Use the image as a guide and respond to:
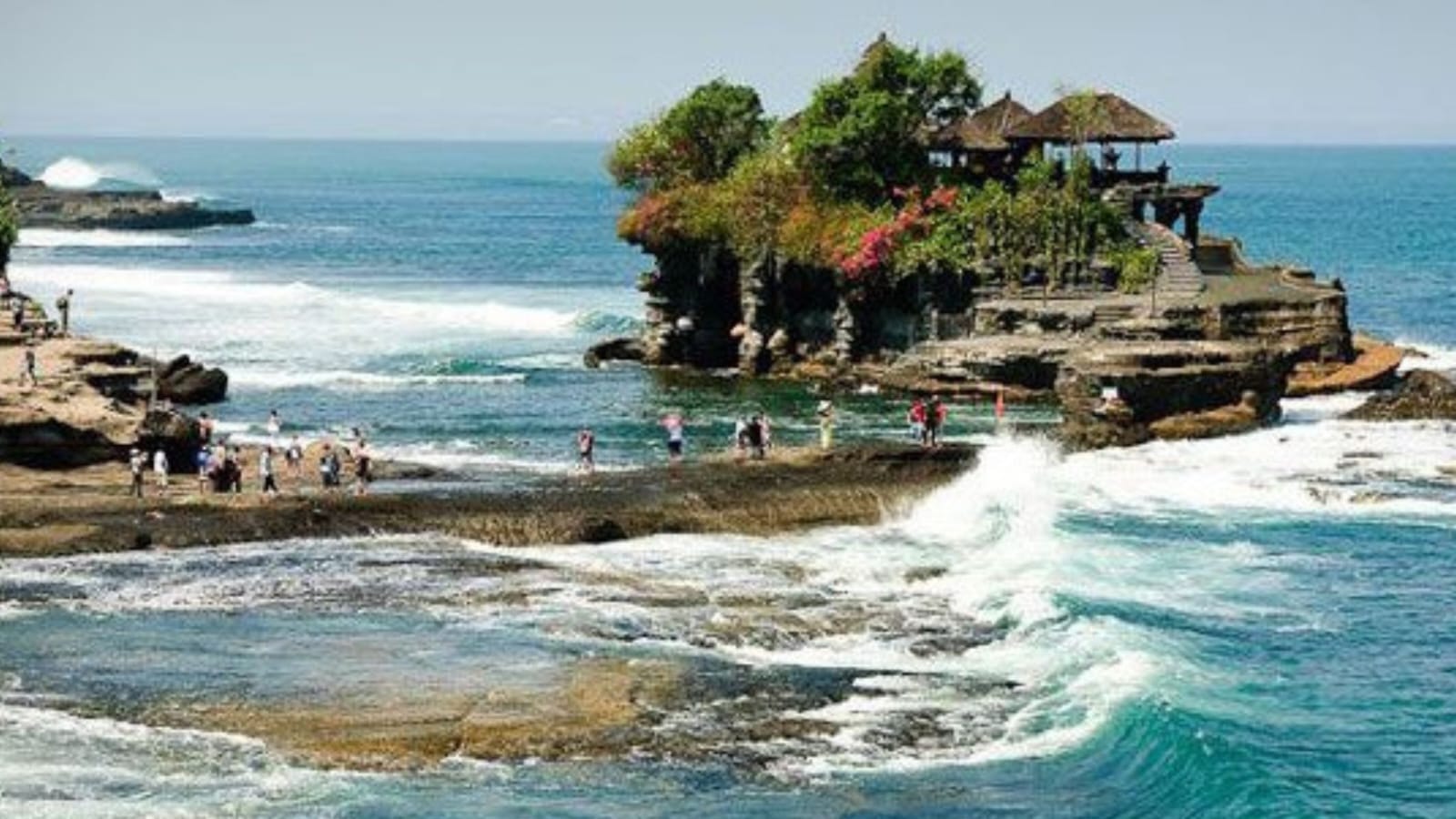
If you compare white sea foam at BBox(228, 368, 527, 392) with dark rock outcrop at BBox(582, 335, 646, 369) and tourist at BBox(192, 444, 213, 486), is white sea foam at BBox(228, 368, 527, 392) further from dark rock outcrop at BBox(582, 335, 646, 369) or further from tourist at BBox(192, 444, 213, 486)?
tourist at BBox(192, 444, 213, 486)

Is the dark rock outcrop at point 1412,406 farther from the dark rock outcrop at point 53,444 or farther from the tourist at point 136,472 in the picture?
the dark rock outcrop at point 53,444

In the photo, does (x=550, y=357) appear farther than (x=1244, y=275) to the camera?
Yes

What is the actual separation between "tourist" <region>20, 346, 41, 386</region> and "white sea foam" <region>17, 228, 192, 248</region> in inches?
3884

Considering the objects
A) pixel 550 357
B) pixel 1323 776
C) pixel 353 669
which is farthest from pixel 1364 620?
pixel 550 357

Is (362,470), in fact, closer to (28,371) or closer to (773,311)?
(28,371)

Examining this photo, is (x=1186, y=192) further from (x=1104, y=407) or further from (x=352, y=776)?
(x=352, y=776)

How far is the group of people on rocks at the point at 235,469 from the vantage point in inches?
2046

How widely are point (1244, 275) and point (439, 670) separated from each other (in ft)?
170

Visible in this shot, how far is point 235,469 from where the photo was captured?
53.0 meters

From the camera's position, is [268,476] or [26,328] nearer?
[268,476]

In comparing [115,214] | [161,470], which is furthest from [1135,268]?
[115,214]

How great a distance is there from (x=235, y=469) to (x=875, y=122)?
36494 millimetres

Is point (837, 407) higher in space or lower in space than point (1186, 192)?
lower

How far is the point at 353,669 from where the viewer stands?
37625 millimetres
